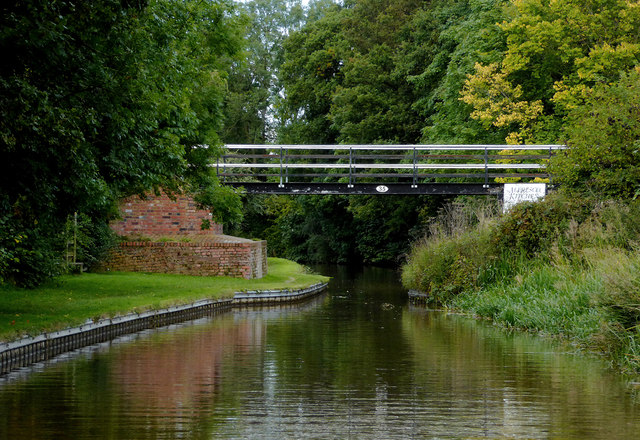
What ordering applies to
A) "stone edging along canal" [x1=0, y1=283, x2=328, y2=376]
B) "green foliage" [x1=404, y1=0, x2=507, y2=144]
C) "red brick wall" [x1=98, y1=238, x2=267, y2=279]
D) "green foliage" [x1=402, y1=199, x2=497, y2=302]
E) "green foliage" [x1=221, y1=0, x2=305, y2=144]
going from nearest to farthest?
"stone edging along canal" [x1=0, y1=283, x2=328, y2=376]
"green foliage" [x1=402, y1=199, x2=497, y2=302]
"red brick wall" [x1=98, y1=238, x2=267, y2=279]
"green foliage" [x1=404, y1=0, x2=507, y2=144]
"green foliage" [x1=221, y1=0, x2=305, y2=144]

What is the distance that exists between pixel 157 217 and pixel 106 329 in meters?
15.1

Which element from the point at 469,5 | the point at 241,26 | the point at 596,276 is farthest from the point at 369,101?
the point at 596,276

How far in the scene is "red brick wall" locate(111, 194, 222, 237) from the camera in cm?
3050

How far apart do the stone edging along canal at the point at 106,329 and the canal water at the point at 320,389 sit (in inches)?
14.8

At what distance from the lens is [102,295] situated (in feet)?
69.6

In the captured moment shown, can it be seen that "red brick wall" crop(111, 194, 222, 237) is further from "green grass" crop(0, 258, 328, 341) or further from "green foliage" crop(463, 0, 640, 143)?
"green foliage" crop(463, 0, 640, 143)

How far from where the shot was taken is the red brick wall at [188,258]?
96.7 feet

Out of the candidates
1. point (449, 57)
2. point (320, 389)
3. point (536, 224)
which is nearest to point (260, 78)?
point (449, 57)

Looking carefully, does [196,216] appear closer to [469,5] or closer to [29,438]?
[469,5]

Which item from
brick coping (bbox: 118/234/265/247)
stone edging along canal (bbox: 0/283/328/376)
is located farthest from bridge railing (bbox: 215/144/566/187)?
stone edging along canal (bbox: 0/283/328/376)

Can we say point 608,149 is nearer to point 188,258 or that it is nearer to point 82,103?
point 82,103

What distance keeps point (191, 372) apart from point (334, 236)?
4619cm

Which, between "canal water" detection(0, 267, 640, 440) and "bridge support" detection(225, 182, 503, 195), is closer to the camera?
"canal water" detection(0, 267, 640, 440)

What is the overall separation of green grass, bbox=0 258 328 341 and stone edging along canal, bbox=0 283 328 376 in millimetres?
151
